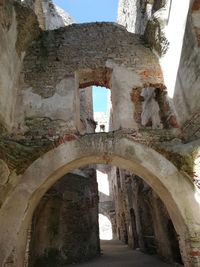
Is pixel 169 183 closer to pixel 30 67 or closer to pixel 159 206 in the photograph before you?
pixel 159 206

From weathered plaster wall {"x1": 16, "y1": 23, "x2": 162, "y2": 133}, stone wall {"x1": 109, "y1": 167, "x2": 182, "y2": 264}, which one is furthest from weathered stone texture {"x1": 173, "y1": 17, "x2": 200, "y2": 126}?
stone wall {"x1": 109, "y1": 167, "x2": 182, "y2": 264}

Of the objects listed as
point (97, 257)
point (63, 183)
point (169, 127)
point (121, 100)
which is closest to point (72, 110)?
point (121, 100)

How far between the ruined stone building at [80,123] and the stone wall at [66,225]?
4cm

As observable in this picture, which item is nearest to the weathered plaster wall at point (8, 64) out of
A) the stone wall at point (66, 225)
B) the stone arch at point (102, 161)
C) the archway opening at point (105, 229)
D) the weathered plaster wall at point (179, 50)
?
the stone arch at point (102, 161)

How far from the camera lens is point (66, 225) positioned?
7227mm

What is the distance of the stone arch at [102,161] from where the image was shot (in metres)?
3.74

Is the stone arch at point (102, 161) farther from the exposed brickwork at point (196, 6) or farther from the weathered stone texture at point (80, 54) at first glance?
the exposed brickwork at point (196, 6)

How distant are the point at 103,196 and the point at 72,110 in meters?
Answer: 17.1

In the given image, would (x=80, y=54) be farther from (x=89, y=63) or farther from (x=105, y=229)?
(x=105, y=229)

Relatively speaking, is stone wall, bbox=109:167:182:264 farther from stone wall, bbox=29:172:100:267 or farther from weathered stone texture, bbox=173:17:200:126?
weathered stone texture, bbox=173:17:200:126

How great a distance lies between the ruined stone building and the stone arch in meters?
0.02

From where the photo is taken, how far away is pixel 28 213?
4.06 m

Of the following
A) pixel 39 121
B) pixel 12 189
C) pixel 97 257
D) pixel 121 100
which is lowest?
pixel 97 257

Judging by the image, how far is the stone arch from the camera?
3.74m
